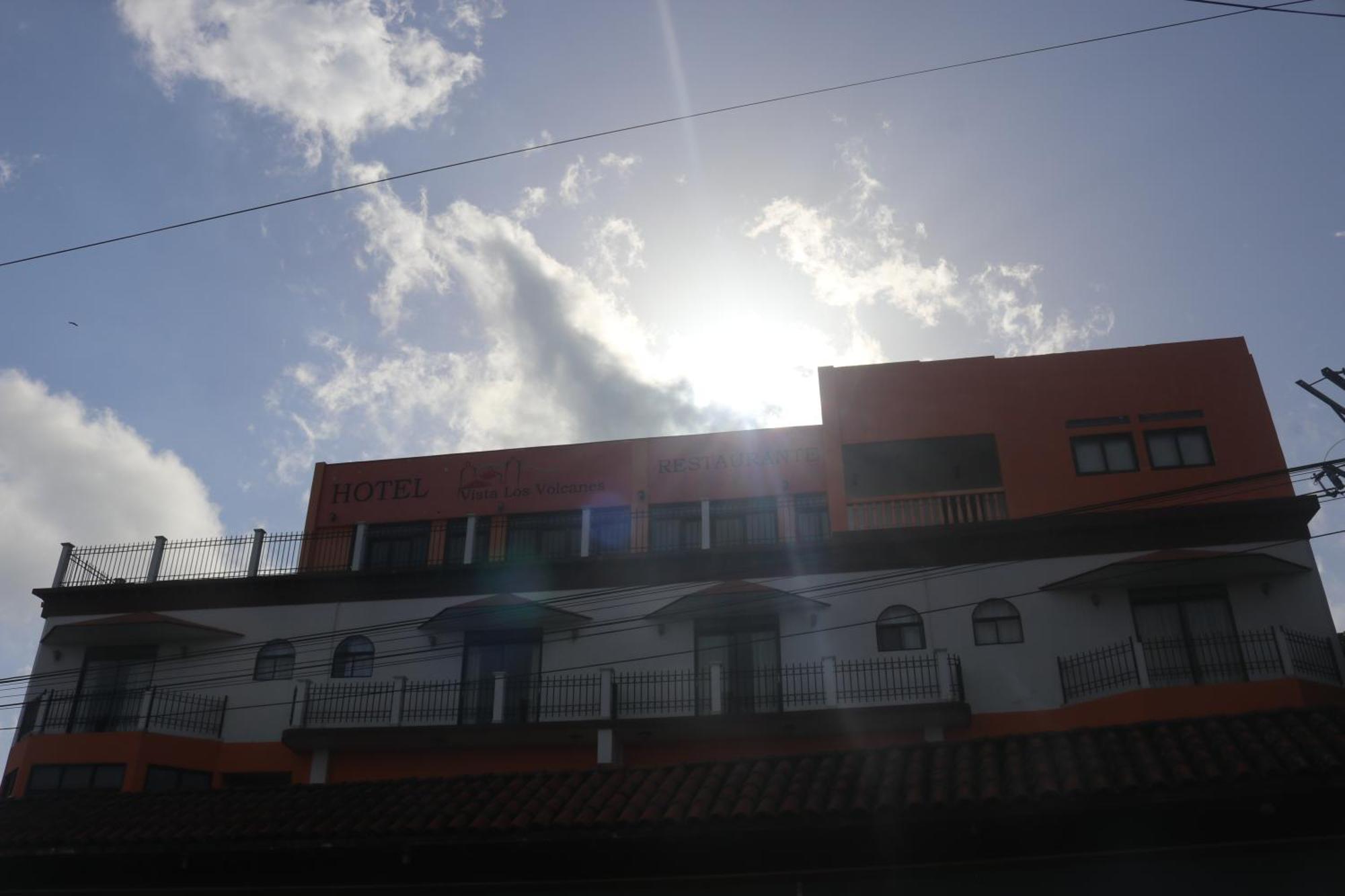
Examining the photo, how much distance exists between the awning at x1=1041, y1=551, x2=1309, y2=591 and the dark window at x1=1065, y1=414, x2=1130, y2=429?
3314 millimetres

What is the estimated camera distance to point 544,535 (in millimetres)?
26562

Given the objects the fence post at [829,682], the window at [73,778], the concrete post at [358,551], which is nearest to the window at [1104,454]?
the fence post at [829,682]

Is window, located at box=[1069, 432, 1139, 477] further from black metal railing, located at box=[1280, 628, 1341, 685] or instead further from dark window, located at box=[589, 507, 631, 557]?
dark window, located at box=[589, 507, 631, 557]

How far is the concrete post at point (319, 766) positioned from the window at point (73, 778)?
11.5 feet

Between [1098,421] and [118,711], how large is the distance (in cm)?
2152

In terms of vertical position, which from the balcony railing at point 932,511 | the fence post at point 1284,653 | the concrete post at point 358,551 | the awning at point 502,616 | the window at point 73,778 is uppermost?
the concrete post at point 358,551

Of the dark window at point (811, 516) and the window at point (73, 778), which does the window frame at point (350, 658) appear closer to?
the window at point (73, 778)

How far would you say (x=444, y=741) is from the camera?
22281 mm

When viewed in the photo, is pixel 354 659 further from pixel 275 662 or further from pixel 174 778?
pixel 174 778

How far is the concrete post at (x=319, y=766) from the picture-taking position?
2252cm

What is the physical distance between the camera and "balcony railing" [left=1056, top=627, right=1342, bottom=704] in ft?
63.0

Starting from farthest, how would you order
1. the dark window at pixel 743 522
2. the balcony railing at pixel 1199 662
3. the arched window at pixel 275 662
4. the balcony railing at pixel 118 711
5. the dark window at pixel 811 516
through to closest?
the dark window at pixel 743 522, the dark window at pixel 811 516, the arched window at pixel 275 662, the balcony railing at pixel 118 711, the balcony railing at pixel 1199 662

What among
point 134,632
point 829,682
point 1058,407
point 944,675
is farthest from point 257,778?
point 1058,407

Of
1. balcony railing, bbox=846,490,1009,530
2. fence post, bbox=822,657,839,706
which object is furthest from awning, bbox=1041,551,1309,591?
fence post, bbox=822,657,839,706
